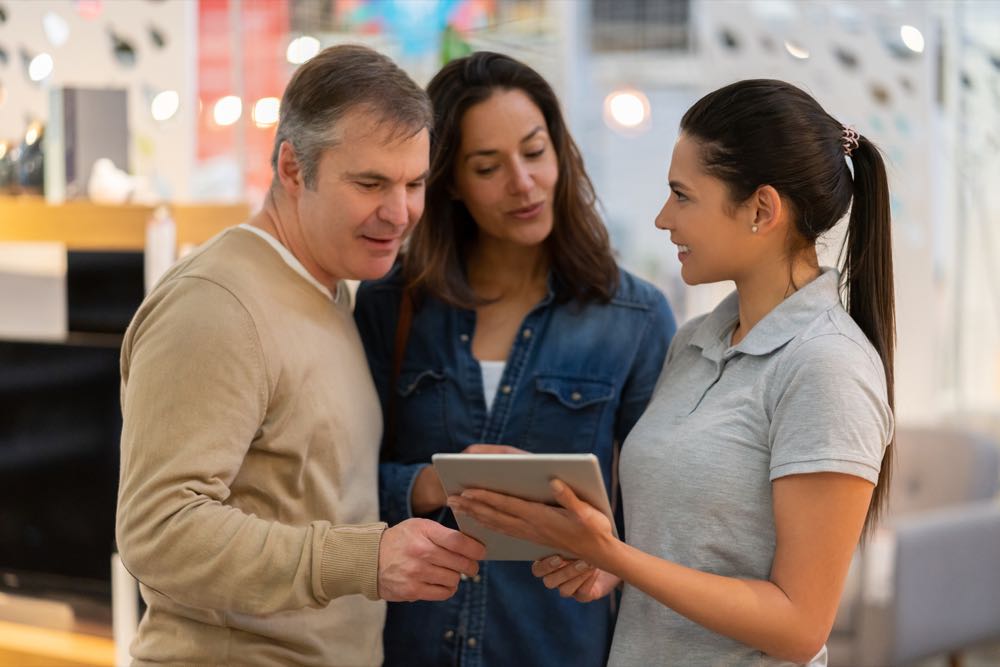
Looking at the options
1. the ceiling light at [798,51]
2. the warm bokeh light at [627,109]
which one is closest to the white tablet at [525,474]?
the ceiling light at [798,51]

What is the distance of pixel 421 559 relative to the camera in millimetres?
1702

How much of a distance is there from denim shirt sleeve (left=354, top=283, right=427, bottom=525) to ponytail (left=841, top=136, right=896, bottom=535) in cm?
81

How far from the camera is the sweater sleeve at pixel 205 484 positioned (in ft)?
5.25

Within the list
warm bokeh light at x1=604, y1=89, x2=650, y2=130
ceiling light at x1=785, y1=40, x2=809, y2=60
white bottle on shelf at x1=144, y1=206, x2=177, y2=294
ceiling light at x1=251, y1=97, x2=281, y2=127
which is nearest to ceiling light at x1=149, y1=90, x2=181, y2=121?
white bottle on shelf at x1=144, y1=206, x2=177, y2=294

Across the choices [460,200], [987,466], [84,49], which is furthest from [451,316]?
[987,466]

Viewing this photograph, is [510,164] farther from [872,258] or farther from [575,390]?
[872,258]

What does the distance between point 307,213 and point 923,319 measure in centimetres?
332

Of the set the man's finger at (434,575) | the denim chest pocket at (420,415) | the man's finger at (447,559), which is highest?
the denim chest pocket at (420,415)

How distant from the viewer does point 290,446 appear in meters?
1.75

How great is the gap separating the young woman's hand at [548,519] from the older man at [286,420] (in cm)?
13

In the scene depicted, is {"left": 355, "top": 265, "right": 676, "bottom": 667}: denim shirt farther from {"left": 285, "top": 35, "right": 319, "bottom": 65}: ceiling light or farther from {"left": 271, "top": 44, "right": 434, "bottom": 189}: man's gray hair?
{"left": 285, "top": 35, "right": 319, "bottom": 65}: ceiling light

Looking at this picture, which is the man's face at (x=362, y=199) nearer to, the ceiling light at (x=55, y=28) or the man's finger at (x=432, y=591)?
the man's finger at (x=432, y=591)

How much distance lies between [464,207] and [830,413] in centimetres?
100

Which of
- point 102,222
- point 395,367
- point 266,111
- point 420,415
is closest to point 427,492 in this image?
point 420,415
